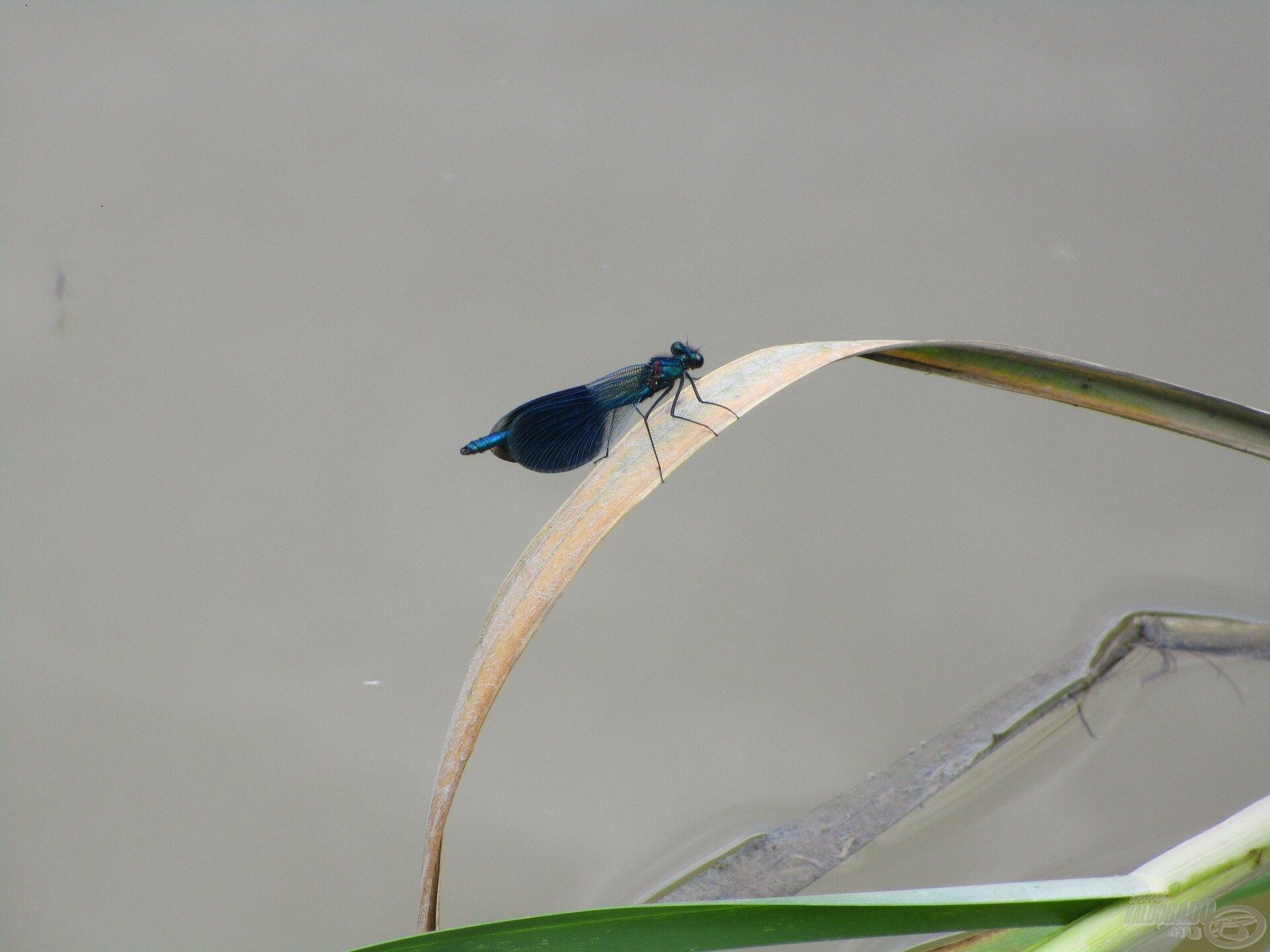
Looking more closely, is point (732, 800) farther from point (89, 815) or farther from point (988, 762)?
point (89, 815)

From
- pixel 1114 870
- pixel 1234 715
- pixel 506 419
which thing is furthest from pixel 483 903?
pixel 1234 715

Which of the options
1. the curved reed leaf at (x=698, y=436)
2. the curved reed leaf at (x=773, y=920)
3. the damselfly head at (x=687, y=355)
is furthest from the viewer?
the damselfly head at (x=687, y=355)

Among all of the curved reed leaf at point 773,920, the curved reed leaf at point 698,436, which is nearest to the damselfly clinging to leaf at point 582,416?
the curved reed leaf at point 698,436

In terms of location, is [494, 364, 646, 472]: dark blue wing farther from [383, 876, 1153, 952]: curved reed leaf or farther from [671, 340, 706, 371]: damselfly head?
[383, 876, 1153, 952]: curved reed leaf

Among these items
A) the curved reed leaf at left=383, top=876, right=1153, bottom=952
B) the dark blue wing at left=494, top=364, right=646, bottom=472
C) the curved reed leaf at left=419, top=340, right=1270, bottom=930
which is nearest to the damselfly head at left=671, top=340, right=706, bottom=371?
the dark blue wing at left=494, top=364, right=646, bottom=472

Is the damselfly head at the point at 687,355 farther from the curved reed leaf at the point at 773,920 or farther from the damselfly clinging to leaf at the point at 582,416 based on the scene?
the curved reed leaf at the point at 773,920

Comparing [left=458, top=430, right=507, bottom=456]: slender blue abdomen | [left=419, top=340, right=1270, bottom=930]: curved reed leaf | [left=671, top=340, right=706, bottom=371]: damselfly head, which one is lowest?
[left=419, top=340, right=1270, bottom=930]: curved reed leaf

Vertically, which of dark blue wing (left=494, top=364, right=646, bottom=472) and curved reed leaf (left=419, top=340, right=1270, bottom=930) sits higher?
dark blue wing (left=494, top=364, right=646, bottom=472)

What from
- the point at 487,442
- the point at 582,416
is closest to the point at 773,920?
the point at 487,442
